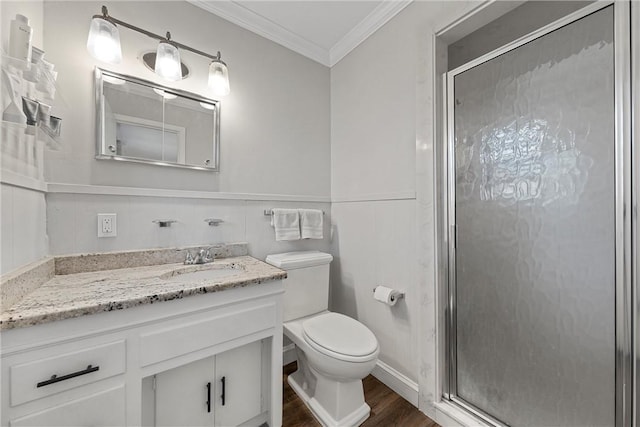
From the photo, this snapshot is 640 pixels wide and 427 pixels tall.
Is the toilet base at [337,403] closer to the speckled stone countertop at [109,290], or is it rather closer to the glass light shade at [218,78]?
the speckled stone countertop at [109,290]

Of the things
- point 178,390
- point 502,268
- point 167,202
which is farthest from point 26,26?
point 502,268

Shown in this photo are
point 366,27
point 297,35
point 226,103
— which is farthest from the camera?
point 297,35

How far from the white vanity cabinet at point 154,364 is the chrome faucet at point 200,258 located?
49cm

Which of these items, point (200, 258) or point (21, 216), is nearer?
point (21, 216)

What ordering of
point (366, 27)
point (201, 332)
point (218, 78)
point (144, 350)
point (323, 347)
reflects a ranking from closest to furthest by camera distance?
point (144, 350)
point (201, 332)
point (323, 347)
point (218, 78)
point (366, 27)

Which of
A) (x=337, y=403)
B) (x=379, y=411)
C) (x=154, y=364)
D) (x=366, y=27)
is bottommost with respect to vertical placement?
(x=379, y=411)

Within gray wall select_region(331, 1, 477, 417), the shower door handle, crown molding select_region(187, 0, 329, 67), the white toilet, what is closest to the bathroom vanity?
the white toilet

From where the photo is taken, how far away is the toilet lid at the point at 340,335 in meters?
1.25

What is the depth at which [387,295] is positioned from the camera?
5.10 ft

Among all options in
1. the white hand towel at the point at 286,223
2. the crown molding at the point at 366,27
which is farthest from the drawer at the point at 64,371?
the crown molding at the point at 366,27

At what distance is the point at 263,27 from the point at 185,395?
2222 mm

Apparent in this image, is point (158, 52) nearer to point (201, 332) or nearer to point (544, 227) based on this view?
point (201, 332)

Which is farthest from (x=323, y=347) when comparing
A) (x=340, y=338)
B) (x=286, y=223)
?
(x=286, y=223)

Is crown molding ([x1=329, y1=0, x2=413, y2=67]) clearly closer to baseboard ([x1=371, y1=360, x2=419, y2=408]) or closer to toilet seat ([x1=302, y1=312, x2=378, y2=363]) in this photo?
toilet seat ([x1=302, y1=312, x2=378, y2=363])
